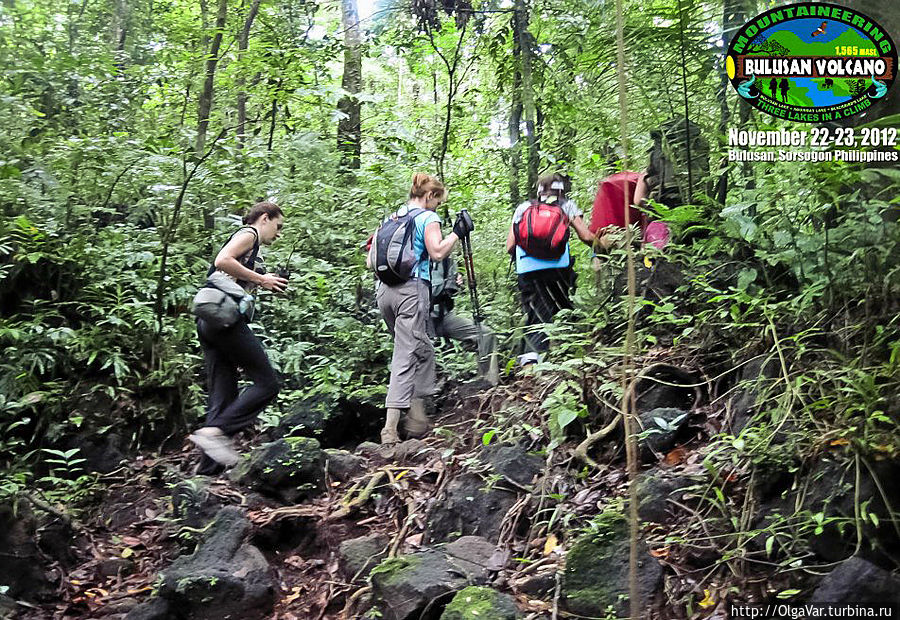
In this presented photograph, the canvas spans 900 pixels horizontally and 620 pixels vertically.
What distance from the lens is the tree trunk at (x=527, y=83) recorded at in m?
8.21

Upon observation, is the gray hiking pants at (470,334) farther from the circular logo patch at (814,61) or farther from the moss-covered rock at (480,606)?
the moss-covered rock at (480,606)

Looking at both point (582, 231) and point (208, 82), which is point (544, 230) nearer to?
point (582, 231)

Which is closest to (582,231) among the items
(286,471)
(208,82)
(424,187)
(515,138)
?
(424,187)

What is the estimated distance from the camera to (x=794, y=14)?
4508 millimetres

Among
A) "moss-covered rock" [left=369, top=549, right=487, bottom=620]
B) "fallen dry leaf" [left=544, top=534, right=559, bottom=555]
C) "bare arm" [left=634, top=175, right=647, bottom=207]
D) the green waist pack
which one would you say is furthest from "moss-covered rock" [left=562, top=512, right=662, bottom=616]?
the green waist pack

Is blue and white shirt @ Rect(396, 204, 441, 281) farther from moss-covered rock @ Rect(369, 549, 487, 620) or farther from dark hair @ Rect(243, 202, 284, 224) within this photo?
moss-covered rock @ Rect(369, 549, 487, 620)

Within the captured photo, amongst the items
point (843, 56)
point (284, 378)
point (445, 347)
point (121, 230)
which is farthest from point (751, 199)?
point (121, 230)

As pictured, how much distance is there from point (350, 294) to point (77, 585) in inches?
212

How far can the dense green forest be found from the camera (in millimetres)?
3752

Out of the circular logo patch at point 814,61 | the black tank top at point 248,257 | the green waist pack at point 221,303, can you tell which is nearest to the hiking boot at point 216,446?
the green waist pack at point 221,303

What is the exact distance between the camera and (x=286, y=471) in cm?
586

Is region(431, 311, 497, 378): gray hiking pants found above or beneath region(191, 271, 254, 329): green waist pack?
beneath

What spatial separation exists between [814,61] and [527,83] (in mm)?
4131

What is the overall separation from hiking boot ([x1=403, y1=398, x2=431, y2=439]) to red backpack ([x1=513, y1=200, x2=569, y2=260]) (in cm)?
181
